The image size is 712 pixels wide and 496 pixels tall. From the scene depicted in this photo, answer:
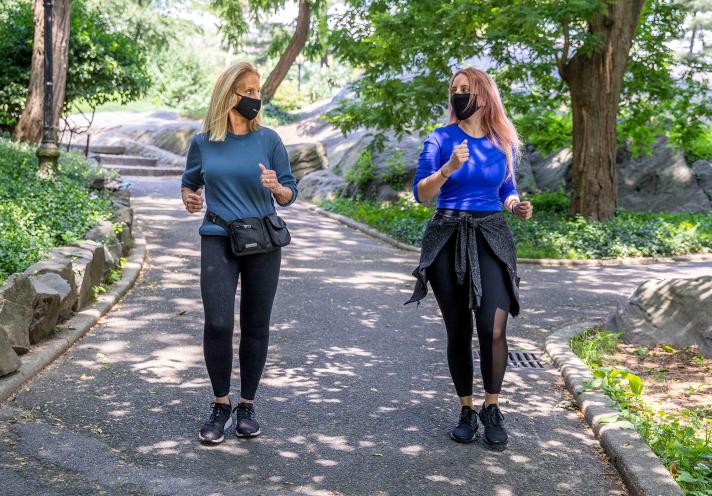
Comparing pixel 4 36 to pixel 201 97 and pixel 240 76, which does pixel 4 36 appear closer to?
pixel 240 76

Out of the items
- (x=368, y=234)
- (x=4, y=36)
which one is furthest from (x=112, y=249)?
(x=4, y=36)

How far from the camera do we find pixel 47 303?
6449 millimetres

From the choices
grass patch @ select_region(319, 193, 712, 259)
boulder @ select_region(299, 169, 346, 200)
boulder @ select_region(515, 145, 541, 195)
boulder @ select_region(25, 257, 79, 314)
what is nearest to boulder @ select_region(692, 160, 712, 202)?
grass patch @ select_region(319, 193, 712, 259)

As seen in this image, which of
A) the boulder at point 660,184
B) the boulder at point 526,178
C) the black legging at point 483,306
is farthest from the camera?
the boulder at point 526,178

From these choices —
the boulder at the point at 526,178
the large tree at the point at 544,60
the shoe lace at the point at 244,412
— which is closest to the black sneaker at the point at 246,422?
the shoe lace at the point at 244,412

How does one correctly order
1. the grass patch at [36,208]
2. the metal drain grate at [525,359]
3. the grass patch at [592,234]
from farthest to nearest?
the grass patch at [592,234] → the grass patch at [36,208] → the metal drain grate at [525,359]

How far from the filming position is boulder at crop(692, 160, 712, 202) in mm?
18891

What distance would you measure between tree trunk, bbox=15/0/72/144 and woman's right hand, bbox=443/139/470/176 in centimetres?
1113

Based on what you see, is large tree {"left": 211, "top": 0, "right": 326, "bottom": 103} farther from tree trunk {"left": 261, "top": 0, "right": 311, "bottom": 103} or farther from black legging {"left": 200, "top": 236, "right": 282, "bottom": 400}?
black legging {"left": 200, "top": 236, "right": 282, "bottom": 400}

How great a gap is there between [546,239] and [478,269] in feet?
31.4

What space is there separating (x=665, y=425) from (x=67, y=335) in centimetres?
447

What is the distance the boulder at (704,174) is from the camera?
744 inches

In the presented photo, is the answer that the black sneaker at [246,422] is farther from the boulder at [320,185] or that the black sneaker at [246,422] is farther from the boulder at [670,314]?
the boulder at [320,185]

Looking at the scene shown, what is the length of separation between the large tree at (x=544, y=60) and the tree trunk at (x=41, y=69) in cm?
491
